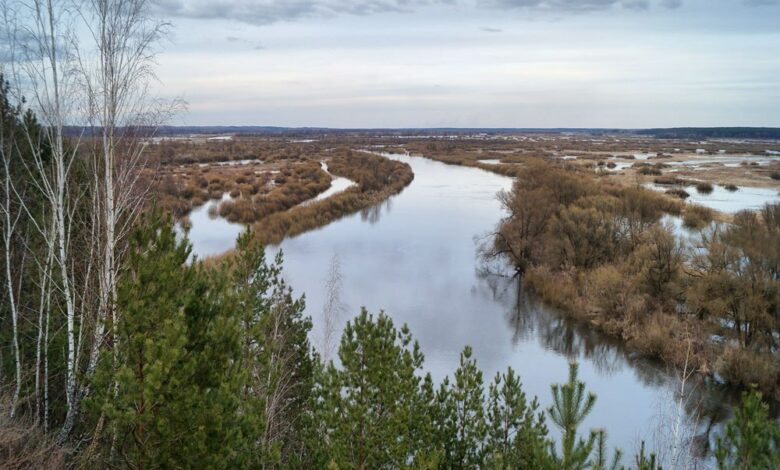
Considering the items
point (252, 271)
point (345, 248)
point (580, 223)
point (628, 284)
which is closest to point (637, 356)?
point (628, 284)

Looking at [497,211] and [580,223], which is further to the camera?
[497,211]

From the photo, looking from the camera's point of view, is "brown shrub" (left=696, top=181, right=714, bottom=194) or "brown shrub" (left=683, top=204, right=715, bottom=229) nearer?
"brown shrub" (left=683, top=204, right=715, bottom=229)

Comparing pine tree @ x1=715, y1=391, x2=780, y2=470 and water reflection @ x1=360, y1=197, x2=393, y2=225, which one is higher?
pine tree @ x1=715, y1=391, x2=780, y2=470

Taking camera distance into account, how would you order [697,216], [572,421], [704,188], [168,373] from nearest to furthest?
[572,421]
[168,373]
[697,216]
[704,188]

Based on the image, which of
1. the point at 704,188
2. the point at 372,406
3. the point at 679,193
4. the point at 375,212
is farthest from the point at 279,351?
the point at 704,188

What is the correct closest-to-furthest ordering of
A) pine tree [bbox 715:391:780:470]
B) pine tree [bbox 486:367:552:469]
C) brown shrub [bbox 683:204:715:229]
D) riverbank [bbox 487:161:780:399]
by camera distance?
pine tree [bbox 715:391:780:470]
pine tree [bbox 486:367:552:469]
riverbank [bbox 487:161:780:399]
brown shrub [bbox 683:204:715:229]

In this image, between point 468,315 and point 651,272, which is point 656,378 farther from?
point 468,315

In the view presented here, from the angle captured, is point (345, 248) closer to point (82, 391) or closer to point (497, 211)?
point (497, 211)

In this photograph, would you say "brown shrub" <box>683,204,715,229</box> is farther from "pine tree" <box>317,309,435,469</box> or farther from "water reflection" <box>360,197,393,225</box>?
"pine tree" <box>317,309,435,469</box>

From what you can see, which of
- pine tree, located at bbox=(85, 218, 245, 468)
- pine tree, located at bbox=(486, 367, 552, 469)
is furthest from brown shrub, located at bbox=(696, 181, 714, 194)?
pine tree, located at bbox=(85, 218, 245, 468)
